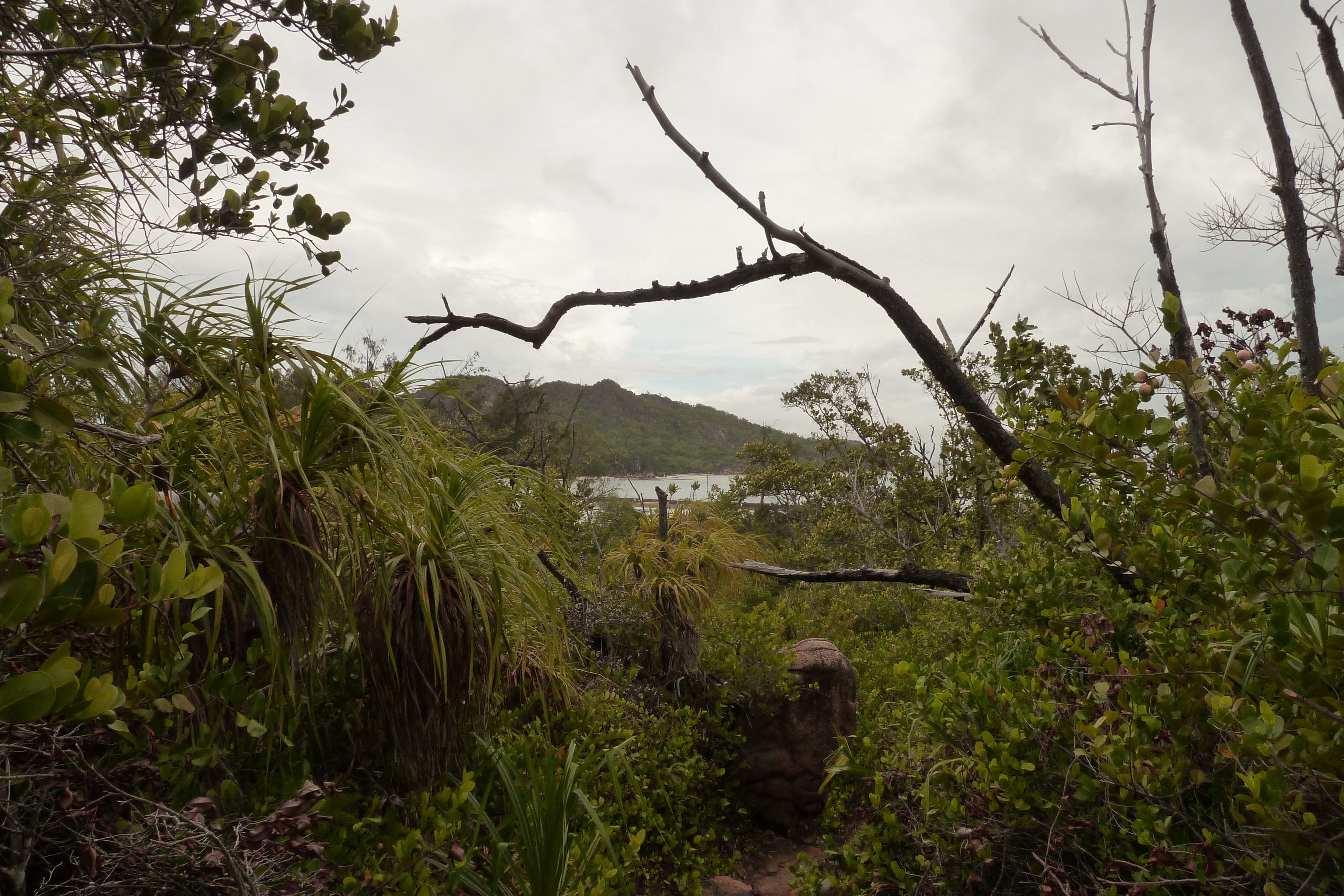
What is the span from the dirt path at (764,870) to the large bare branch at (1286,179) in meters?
3.99

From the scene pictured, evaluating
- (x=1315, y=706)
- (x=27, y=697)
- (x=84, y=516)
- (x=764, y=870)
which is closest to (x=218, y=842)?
(x=27, y=697)

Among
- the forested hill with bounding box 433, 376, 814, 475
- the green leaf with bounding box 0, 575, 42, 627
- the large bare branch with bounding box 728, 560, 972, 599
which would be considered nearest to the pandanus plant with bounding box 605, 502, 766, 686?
the large bare branch with bounding box 728, 560, 972, 599

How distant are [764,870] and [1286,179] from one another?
516cm

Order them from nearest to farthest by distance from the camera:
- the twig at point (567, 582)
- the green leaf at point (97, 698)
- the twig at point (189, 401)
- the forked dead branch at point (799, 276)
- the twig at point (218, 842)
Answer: the green leaf at point (97, 698) → the twig at point (218, 842) → the twig at point (189, 401) → the forked dead branch at point (799, 276) → the twig at point (567, 582)

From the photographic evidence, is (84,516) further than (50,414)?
No

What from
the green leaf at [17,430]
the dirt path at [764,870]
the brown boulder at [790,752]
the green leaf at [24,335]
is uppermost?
the green leaf at [24,335]

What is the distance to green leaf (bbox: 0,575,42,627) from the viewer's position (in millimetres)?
848

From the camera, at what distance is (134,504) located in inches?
41.4

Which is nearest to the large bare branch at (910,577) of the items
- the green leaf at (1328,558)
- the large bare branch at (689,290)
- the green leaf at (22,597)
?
the large bare branch at (689,290)

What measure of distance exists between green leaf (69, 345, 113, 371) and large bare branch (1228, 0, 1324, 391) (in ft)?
12.4

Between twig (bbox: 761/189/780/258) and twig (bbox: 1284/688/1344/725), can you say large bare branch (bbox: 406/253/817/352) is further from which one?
twig (bbox: 1284/688/1344/725)

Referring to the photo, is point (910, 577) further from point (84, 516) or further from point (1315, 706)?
point (84, 516)

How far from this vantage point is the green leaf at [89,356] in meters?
1.34

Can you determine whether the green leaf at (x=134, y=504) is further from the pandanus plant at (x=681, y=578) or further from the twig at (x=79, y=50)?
the pandanus plant at (x=681, y=578)
